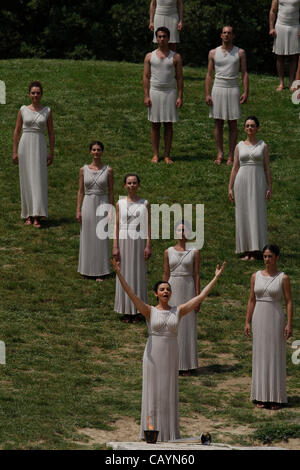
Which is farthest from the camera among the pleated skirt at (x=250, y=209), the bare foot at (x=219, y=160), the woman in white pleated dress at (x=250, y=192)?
the bare foot at (x=219, y=160)

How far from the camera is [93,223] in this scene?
61.1 ft

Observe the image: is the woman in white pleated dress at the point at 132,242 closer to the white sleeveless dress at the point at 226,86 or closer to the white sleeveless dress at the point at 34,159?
the white sleeveless dress at the point at 34,159

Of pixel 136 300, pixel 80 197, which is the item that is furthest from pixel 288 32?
pixel 136 300

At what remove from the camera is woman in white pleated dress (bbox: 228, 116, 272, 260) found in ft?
62.7

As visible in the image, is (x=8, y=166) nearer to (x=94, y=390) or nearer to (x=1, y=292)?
(x=1, y=292)

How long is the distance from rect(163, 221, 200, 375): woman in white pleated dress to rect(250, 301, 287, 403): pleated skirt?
49.4 inches

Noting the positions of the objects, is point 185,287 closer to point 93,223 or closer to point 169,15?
point 93,223

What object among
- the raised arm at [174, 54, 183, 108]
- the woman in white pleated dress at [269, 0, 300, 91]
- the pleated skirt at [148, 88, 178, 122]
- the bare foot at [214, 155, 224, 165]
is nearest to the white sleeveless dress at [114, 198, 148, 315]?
the raised arm at [174, 54, 183, 108]

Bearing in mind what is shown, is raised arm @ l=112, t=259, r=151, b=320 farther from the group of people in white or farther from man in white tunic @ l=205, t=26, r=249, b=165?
man in white tunic @ l=205, t=26, r=249, b=165

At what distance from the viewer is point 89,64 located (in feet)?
102

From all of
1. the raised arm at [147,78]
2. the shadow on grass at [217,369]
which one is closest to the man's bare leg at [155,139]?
the raised arm at [147,78]

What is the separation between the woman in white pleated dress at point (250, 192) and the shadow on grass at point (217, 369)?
3784 mm

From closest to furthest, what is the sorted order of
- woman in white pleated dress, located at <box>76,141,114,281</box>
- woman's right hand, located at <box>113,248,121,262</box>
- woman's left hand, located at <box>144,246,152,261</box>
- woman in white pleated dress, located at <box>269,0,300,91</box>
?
woman's left hand, located at <box>144,246,152,261</box> → woman's right hand, located at <box>113,248,121,262</box> → woman in white pleated dress, located at <box>76,141,114,281</box> → woman in white pleated dress, located at <box>269,0,300,91</box>

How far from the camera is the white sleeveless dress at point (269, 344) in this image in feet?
47.9
